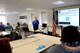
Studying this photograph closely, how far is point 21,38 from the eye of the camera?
2926mm

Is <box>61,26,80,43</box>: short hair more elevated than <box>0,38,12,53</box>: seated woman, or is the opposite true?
<box>61,26,80,43</box>: short hair

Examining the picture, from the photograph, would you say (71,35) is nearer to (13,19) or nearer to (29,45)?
(29,45)

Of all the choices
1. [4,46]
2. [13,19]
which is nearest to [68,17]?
[4,46]

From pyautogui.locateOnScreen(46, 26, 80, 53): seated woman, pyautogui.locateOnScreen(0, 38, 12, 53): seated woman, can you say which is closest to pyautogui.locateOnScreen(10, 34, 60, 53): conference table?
pyautogui.locateOnScreen(0, 38, 12, 53): seated woman

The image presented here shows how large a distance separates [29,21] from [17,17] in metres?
3.20

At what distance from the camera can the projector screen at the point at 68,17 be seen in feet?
19.6

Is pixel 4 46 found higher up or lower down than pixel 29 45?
higher up

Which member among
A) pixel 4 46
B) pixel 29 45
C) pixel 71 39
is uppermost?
pixel 71 39

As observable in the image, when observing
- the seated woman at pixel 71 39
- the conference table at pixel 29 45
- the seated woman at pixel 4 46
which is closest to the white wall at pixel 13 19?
the conference table at pixel 29 45

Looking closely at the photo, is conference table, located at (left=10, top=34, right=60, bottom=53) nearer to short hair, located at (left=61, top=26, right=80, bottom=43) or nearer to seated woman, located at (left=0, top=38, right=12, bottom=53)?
seated woman, located at (left=0, top=38, right=12, bottom=53)

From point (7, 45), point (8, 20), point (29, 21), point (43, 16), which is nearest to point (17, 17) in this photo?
point (8, 20)

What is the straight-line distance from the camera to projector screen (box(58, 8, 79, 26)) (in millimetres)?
5968

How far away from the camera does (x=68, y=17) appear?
6.38 metres

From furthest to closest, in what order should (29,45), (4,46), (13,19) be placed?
(13,19), (29,45), (4,46)
